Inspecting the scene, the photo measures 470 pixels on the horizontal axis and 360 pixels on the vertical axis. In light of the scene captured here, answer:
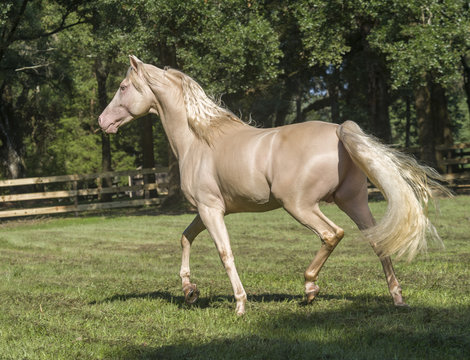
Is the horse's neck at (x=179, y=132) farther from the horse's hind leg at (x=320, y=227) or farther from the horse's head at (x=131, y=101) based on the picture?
the horse's hind leg at (x=320, y=227)


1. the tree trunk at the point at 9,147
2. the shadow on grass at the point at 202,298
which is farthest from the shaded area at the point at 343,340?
the tree trunk at the point at 9,147

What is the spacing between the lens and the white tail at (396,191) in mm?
5258

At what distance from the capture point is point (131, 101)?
6.95 meters

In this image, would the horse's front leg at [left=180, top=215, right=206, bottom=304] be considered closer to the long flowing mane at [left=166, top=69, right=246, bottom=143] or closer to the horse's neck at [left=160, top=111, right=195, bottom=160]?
the horse's neck at [left=160, top=111, right=195, bottom=160]

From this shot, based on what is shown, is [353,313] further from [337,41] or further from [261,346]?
[337,41]

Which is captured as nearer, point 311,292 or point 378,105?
point 311,292

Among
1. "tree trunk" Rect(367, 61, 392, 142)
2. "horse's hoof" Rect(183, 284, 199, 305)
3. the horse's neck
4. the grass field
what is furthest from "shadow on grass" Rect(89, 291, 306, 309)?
"tree trunk" Rect(367, 61, 392, 142)

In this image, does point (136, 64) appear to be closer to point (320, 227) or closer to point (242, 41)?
point (320, 227)

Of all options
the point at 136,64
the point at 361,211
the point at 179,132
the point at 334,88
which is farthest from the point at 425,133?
the point at 361,211

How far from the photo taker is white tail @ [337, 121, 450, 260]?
17.3 ft

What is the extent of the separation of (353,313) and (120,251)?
8193 mm

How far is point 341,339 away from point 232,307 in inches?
76.0

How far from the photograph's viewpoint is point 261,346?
4633 mm

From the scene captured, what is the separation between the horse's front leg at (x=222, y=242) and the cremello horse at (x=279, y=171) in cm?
1
